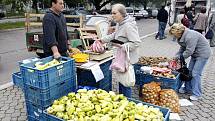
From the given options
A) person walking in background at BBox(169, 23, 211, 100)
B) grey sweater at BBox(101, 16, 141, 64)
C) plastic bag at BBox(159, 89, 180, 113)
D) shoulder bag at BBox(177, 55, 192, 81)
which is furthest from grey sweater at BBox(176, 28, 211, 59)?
grey sweater at BBox(101, 16, 141, 64)

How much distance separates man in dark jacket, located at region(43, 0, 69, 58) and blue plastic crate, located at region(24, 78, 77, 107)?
1.87 ft

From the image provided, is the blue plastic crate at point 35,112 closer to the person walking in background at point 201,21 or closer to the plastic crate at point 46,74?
the plastic crate at point 46,74

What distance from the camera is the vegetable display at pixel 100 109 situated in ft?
10.5

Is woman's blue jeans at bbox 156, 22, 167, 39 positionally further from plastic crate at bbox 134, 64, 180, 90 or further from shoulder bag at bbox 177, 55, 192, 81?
plastic crate at bbox 134, 64, 180, 90

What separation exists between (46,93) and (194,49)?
321cm

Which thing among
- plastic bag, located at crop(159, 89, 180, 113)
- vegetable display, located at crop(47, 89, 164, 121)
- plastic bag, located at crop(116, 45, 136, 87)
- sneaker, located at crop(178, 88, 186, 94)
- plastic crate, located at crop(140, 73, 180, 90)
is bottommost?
sneaker, located at crop(178, 88, 186, 94)

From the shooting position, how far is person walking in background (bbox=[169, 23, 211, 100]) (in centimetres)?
520

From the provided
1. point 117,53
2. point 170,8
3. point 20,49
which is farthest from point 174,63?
point 170,8

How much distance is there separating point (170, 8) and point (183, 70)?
34.7 ft

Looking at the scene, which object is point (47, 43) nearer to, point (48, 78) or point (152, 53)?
point (48, 78)

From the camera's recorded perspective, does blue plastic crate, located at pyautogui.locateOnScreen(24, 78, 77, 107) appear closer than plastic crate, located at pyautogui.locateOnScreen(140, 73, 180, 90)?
Yes

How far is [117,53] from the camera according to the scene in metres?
4.47

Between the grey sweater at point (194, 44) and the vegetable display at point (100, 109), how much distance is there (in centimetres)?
217

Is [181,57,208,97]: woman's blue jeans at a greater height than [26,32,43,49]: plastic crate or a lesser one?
lesser
